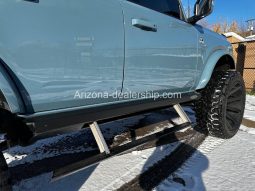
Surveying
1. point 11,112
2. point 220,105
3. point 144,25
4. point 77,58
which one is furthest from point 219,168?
point 11,112

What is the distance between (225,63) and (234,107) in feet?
2.15

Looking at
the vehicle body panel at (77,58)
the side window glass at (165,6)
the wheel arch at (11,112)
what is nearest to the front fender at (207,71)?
the side window glass at (165,6)

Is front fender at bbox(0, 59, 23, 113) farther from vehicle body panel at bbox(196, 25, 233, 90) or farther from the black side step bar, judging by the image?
vehicle body panel at bbox(196, 25, 233, 90)

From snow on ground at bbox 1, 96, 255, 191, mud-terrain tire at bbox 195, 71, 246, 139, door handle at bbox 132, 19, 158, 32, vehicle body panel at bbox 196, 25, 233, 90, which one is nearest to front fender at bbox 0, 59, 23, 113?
snow on ground at bbox 1, 96, 255, 191

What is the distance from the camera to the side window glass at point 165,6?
2.92 m

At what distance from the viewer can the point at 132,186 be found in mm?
2607

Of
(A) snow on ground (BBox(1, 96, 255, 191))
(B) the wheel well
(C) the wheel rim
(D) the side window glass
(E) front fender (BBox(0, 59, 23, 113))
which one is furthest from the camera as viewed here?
(B) the wheel well

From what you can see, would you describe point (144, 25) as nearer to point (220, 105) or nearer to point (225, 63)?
point (220, 105)

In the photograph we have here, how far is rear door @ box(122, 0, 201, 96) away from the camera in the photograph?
2.50 m

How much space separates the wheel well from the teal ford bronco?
38.7 inches

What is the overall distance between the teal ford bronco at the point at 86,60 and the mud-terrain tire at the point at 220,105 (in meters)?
0.53

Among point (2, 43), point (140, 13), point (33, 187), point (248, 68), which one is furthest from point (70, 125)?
point (248, 68)

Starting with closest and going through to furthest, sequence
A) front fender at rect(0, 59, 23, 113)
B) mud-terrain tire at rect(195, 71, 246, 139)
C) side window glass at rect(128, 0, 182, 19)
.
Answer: front fender at rect(0, 59, 23, 113) → side window glass at rect(128, 0, 182, 19) → mud-terrain tire at rect(195, 71, 246, 139)

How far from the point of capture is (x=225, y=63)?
175 inches
